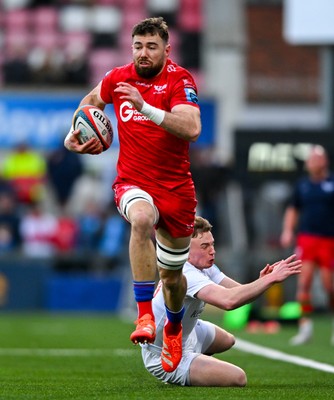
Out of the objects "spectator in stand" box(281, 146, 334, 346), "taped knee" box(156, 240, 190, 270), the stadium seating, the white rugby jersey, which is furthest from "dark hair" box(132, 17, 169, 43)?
the stadium seating

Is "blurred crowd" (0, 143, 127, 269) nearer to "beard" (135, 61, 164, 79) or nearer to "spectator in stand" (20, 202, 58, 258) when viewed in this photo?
"spectator in stand" (20, 202, 58, 258)

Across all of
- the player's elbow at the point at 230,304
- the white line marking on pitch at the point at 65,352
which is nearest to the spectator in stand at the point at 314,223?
the white line marking on pitch at the point at 65,352

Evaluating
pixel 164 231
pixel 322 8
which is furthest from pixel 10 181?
pixel 164 231

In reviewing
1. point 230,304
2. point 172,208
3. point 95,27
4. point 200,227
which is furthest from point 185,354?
point 95,27

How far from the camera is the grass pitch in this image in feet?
24.6

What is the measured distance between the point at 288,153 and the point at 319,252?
674 centimetres

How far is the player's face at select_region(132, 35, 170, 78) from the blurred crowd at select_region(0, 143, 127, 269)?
463 inches

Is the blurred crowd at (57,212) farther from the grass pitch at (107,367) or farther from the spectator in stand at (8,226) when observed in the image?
the grass pitch at (107,367)

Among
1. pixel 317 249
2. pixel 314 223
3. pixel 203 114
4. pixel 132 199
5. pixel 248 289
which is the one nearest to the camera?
pixel 248 289

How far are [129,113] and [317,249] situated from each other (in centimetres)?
639

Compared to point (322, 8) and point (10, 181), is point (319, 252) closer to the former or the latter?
point (322, 8)

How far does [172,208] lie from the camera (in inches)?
322

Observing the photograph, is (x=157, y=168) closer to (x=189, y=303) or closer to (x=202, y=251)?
(x=202, y=251)

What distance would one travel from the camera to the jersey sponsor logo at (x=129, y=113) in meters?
8.26
